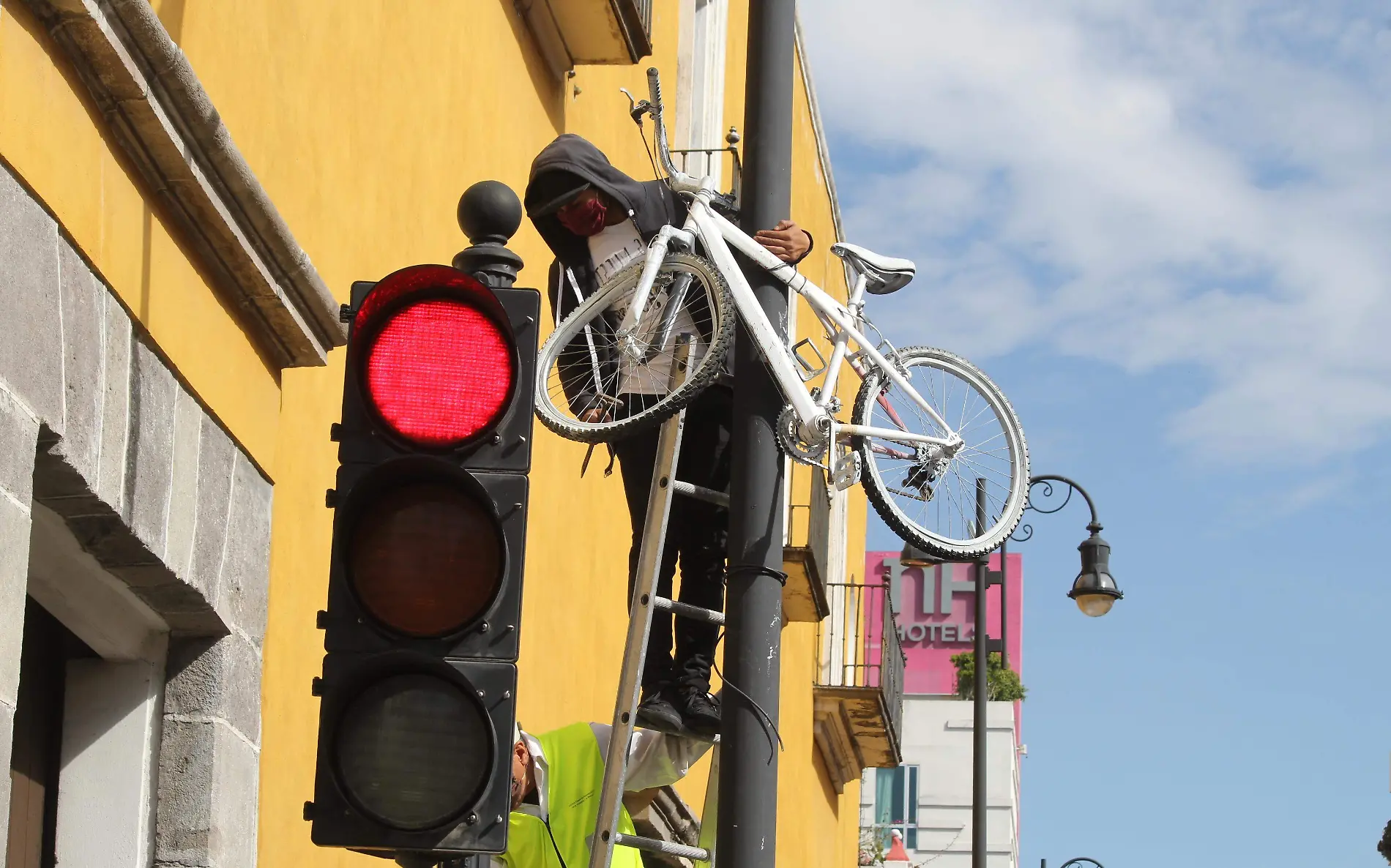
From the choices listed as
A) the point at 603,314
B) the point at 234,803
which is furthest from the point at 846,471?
the point at 234,803

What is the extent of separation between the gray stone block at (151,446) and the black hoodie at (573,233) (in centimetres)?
195

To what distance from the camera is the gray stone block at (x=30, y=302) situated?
4.30m

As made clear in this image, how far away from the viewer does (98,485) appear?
474 cm

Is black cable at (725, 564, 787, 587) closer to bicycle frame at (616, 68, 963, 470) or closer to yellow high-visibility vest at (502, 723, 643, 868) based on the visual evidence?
bicycle frame at (616, 68, 963, 470)

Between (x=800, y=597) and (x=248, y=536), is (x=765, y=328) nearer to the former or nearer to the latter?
(x=248, y=536)

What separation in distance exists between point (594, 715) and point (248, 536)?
4.67m

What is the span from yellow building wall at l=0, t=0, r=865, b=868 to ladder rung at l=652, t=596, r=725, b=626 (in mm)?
1046

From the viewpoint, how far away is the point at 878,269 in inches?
288

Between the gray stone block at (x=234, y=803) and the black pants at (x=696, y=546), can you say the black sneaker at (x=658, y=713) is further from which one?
the gray stone block at (x=234, y=803)

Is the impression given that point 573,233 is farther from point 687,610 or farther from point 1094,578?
point 1094,578

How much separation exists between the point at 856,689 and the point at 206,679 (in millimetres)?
12314

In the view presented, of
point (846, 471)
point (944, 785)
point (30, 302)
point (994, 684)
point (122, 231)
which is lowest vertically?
point (30, 302)

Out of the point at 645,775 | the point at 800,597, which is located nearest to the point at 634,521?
the point at 645,775

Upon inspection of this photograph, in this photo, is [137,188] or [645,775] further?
[645,775]
